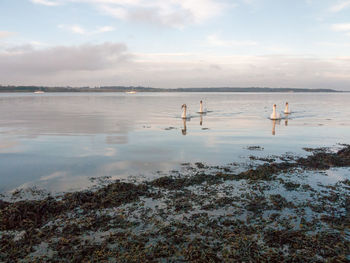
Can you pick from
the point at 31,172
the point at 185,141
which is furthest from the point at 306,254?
the point at 185,141

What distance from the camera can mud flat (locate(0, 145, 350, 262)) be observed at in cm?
532

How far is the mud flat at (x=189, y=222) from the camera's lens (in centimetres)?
532

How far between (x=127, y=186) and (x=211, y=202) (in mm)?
2737

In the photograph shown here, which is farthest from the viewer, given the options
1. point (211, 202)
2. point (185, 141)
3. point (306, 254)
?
point (185, 141)

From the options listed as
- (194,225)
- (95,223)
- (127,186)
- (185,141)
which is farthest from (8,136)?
(194,225)

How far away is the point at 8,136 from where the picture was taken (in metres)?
18.6

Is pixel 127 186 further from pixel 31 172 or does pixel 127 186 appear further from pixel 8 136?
pixel 8 136

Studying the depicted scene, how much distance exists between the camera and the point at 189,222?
6.51 m

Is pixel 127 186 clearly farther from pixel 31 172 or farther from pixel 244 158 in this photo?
pixel 244 158

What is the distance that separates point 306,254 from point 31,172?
946 centimetres

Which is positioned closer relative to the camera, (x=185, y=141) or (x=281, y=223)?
(x=281, y=223)

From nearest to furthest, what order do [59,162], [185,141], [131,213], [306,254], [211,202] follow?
1. [306,254]
2. [131,213]
3. [211,202]
4. [59,162]
5. [185,141]

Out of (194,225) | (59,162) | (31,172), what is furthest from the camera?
(59,162)

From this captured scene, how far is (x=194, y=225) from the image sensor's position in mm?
6352
